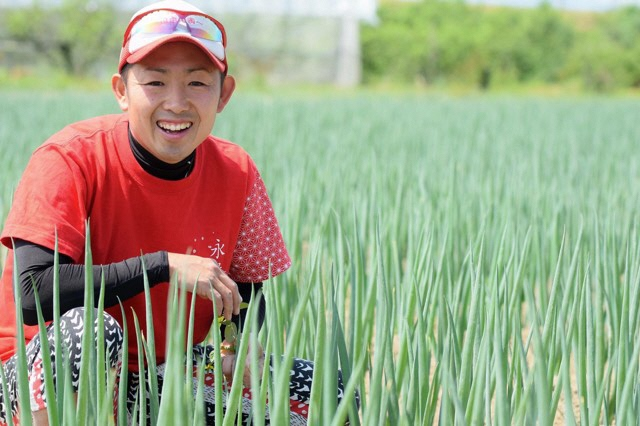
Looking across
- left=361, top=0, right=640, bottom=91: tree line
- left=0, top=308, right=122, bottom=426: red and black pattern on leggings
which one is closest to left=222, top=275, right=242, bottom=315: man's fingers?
left=0, top=308, right=122, bottom=426: red and black pattern on leggings

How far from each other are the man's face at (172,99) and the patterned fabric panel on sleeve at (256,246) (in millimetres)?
188

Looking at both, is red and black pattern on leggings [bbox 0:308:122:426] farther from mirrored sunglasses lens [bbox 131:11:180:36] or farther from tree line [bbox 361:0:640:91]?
tree line [bbox 361:0:640:91]

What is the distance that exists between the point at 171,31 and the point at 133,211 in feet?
0.80

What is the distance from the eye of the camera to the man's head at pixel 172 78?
4.02ft

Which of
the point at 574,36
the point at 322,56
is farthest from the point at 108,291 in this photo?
the point at 574,36

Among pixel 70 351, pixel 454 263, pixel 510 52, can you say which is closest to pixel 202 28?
pixel 70 351

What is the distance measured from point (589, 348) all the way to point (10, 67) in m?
23.3

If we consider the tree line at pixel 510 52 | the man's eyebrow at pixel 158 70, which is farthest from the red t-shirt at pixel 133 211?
the tree line at pixel 510 52

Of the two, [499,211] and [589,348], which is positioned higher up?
[499,211]

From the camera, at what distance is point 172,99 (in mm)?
1227

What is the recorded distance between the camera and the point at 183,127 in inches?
49.0

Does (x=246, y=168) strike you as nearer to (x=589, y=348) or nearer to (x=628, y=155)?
(x=589, y=348)

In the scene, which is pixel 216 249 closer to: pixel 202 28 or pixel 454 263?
pixel 202 28

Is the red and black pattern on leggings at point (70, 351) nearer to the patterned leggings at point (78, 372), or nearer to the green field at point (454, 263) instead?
the patterned leggings at point (78, 372)
